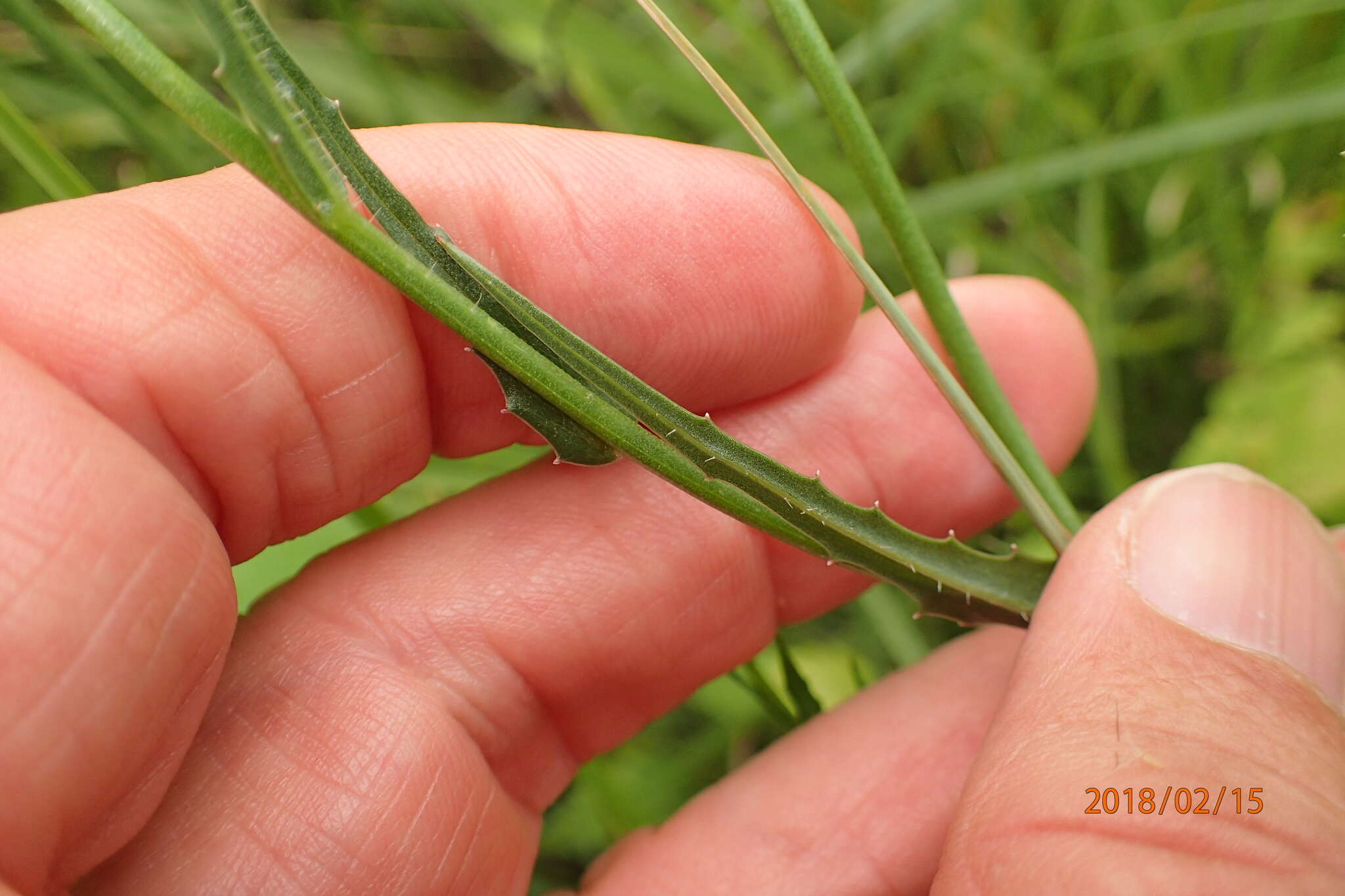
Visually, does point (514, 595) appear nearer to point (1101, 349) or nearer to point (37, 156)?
point (37, 156)

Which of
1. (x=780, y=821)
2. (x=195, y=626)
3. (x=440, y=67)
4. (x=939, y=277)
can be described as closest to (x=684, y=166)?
(x=939, y=277)

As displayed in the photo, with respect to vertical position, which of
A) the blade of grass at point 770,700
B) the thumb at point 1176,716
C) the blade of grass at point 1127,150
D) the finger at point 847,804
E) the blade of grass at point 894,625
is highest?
the blade of grass at point 1127,150

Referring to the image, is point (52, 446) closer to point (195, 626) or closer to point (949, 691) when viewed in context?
point (195, 626)

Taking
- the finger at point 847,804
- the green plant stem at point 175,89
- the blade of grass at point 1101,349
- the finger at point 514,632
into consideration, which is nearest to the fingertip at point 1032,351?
the finger at point 514,632

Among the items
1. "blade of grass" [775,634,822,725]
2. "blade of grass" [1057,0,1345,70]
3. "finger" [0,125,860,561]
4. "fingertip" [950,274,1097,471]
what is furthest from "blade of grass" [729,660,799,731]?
"blade of grass" [1057,0,1345,70]

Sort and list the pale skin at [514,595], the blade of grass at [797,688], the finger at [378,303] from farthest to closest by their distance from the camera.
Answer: the blade of grass at [797,688], the finger at [378,303], the pale skin at [514,595]

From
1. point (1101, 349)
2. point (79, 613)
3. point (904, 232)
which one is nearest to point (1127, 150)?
point (1101, 349)

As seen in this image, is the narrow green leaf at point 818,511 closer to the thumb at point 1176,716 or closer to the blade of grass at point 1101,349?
the thumb at point 1176,716
